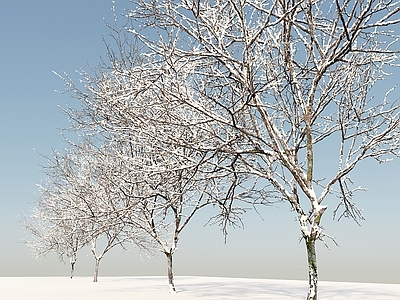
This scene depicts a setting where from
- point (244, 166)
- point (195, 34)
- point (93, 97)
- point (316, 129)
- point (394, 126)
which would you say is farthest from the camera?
point (93, 97)

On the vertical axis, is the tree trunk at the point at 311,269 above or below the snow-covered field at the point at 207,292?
above

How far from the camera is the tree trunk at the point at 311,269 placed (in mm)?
9141

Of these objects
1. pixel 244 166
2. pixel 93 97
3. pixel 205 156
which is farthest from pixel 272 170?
pixel 93 97

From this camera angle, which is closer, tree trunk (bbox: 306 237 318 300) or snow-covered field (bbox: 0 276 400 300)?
tree trunk (bbox: 306 237 318 300)

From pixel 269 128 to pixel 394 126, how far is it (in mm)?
2937

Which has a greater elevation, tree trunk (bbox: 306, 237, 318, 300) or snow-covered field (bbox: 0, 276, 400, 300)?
tree trunk (bbox: 306, 237, 318, 300)

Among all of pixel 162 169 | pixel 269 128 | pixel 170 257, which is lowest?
pixel 170 257

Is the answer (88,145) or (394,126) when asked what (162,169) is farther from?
(88,145)

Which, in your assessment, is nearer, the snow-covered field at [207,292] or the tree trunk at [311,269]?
the tree trunk at [311,269]

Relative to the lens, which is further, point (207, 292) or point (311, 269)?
point (207, 292)

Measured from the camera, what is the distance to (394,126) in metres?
10.1

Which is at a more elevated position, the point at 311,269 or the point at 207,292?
the point at 311,269

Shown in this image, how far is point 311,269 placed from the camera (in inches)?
365

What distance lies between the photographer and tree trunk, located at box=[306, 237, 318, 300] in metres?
9.14
